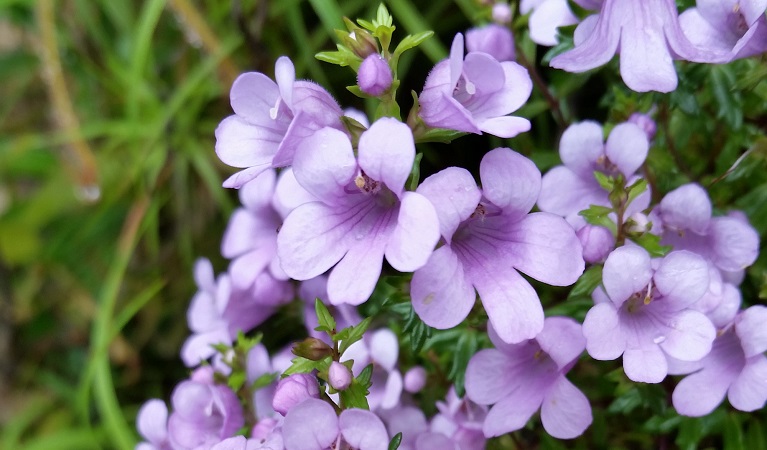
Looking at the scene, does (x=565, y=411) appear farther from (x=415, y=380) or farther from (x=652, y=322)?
(x=415, y=380)

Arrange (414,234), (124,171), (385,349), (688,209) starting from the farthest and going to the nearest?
1. (124,171)
2. (385,349)
3. (688,209)
4. (414,234)

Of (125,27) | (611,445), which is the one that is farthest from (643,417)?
(125,27)

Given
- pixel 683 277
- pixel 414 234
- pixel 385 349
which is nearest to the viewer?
pixel 414 234

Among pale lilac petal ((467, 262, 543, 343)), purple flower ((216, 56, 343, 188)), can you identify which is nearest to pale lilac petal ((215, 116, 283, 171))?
purple flower ((216, 56, 343, 188))

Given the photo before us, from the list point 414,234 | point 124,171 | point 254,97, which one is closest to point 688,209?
point 414,234

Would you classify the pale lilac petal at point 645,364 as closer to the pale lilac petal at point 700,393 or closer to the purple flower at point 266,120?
the pale lilac petal at point 700,393

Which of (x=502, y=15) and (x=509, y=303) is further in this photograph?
(x=502, y=15)
